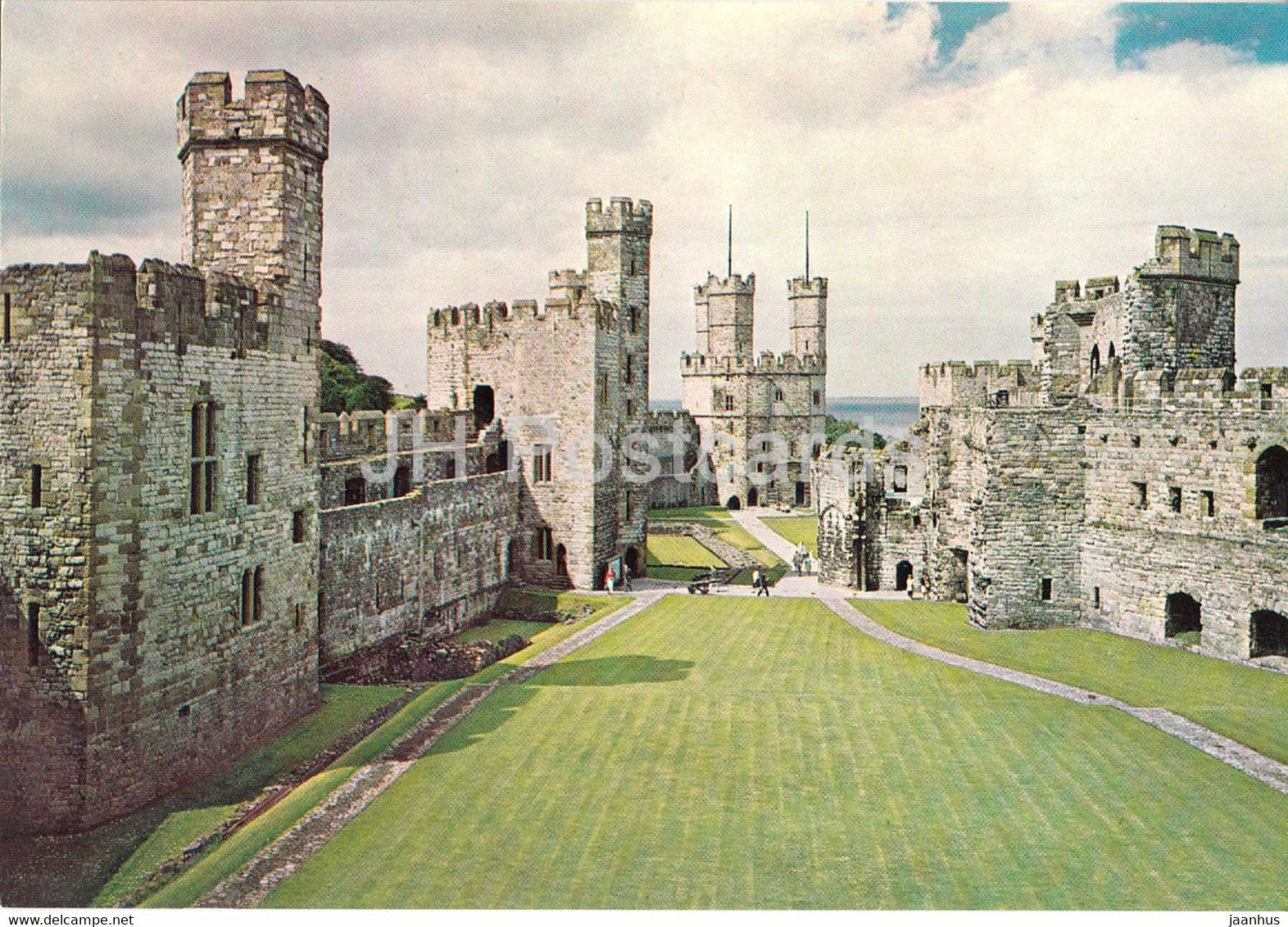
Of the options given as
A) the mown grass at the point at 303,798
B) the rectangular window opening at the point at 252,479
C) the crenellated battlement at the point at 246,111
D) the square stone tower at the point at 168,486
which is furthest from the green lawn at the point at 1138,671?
the crenellated battlement at the point at 246,111

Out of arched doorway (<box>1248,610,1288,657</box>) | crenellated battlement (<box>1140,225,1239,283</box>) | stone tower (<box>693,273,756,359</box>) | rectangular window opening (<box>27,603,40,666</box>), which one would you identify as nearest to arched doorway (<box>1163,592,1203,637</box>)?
arched doorway (<box>1248,610,1288,657</box>)

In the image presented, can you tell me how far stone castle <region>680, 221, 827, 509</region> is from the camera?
6388cm

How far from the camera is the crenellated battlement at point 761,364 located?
64.6 m

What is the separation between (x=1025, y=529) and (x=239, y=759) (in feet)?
61.4

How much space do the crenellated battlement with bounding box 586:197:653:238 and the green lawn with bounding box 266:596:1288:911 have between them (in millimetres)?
19512

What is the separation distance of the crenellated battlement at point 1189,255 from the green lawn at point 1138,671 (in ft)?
29.8

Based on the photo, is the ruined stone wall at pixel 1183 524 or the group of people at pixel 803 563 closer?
the ruined stone wall at pixel 1183 524

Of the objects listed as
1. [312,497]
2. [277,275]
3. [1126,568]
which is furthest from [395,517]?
[1126,568]

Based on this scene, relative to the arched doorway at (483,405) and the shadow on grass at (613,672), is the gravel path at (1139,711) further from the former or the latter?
the arched doorway at (483,405)

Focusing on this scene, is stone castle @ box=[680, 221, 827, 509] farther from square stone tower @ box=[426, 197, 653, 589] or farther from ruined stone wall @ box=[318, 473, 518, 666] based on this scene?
ruined stone wall @ box=[318, 473, 518, 666]

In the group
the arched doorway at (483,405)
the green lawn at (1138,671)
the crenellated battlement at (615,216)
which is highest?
the crenellated battlement at (615,216)

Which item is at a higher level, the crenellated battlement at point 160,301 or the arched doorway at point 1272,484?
the crenellated battlement at point 160,301

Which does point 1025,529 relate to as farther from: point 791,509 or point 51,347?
point 791,509

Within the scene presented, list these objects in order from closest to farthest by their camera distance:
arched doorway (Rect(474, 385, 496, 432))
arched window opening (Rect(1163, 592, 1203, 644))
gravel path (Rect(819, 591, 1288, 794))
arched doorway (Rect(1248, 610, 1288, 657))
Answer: gravel path (Rect(819, 591, 1288, 794)) → arched doorway (Rect(1248, 610, 1288, 657)) → arched window opening (Rect(1163, 592, 1203, 644)) → arched doorway (Rect(474, 385, 496, 432))
